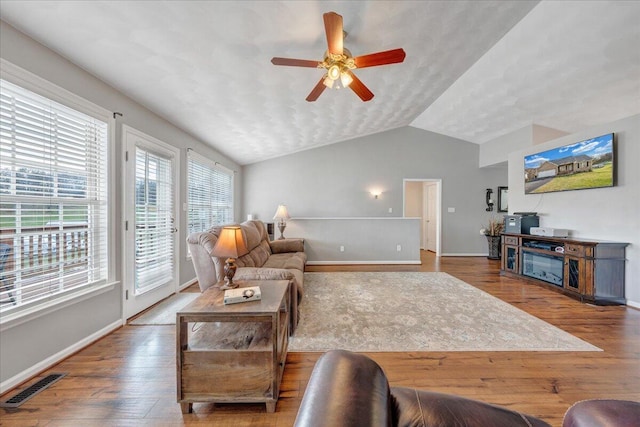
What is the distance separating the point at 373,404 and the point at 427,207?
7614 millimetres

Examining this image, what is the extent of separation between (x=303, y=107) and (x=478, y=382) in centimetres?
383

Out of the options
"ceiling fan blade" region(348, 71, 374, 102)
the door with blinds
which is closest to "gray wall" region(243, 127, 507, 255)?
the door with blinds

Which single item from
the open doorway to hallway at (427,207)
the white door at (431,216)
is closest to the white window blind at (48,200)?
the open doorway to hallway at (427,207)

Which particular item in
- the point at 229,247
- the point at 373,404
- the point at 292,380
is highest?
the point at 229,247

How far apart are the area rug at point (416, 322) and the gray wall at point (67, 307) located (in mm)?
1813

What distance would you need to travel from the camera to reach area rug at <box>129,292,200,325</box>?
8.71 ft

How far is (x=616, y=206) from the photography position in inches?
132

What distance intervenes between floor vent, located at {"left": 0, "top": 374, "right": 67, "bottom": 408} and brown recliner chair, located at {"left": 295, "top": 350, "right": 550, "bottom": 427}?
82.1 inches

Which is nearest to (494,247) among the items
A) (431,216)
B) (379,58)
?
(431,216)

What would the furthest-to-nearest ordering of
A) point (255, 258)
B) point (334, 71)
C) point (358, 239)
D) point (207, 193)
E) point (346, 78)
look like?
point (358, 239) → point (207, 193) → point (255, 258) → point (346, 78) → point (334, 71)

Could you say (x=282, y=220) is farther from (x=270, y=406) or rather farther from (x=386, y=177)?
(x=270, y=406)

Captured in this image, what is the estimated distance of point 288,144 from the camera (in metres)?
5.84

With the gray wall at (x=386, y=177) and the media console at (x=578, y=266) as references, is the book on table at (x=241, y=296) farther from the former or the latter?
the gray wall at (x=386, y=177)

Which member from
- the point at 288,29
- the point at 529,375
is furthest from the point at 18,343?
the point at 529,375
